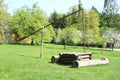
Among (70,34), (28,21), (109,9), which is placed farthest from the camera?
(109,9)

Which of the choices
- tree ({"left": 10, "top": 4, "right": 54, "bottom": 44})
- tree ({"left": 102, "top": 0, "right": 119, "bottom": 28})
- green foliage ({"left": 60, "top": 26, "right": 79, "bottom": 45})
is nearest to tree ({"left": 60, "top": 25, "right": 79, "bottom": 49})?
green foliage ({"left": 60, "top": 26, "right": 79, "bottom": 45})

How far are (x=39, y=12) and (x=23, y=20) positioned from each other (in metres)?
3.93

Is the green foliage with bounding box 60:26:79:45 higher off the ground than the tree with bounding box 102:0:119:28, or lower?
lower

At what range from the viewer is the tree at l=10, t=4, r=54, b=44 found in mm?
64000

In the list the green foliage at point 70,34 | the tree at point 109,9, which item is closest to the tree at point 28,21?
the green foliage at point 70,34

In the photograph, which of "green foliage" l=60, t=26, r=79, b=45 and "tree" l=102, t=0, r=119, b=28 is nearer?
"green foliage" l=60, t=26, r=79, b=45

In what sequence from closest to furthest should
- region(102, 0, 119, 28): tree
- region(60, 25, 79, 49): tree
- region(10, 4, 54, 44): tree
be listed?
1. region(60, 25, 79, 49): tree
2. region(10, 4, 54, 44): tree
3. region(102, 0, 119, 28): tree

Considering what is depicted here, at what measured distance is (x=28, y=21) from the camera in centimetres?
6494

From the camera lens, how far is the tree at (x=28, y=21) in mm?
64000

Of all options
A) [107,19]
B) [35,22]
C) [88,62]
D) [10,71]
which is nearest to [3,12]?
[88,62]

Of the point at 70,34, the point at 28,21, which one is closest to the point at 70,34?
the point at 70,34

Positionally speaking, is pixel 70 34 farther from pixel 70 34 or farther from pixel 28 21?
pixel 28 21

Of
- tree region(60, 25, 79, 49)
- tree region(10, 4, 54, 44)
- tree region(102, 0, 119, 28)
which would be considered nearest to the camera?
tree region(60, 25, 79, 49)

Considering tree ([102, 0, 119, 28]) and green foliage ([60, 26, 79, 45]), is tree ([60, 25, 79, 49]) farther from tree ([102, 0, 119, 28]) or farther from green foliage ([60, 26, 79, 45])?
tree ([102, 0, 119, 28])
